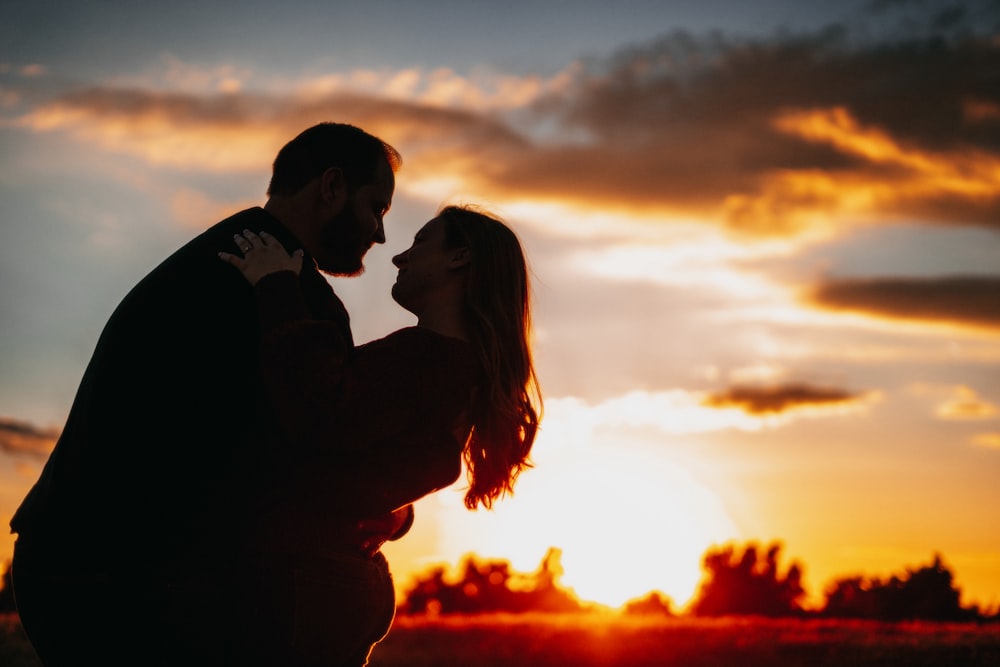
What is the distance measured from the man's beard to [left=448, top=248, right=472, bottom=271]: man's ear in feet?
1.29

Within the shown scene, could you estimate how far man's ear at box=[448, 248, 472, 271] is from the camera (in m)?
4.36

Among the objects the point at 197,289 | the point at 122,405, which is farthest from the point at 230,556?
the point at 197,289

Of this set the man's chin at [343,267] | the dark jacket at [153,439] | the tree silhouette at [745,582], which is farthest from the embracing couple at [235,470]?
the tree silhouette at [745,582]

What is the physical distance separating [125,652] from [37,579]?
0.40 m

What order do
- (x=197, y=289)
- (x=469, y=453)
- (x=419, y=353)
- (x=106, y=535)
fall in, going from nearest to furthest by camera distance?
1. (x=106, y=535)
2. (x=197, y=289)
3. (x=419, y=353)
4. (x=469, y=453)

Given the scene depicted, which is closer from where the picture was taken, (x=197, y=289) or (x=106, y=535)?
(x=106, y=535)

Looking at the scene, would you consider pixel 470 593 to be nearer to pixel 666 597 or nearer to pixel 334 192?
pixel 666 597

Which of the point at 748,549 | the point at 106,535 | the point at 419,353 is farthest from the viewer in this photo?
the point at 748,549

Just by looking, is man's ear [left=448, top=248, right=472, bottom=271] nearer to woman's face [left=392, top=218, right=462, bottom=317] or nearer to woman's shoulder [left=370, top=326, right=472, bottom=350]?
woman's face [left=392, top=218, right=462, bottom=317]

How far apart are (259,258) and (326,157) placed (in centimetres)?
84

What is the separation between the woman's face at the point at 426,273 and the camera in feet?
14.3

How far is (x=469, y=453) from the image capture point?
4281 mm

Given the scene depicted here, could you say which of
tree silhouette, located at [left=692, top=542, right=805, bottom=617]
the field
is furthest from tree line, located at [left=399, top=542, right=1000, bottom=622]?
the field

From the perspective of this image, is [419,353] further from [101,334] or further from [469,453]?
[101,334]
